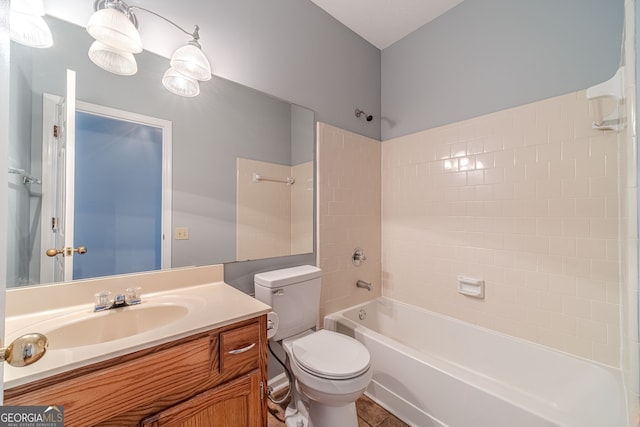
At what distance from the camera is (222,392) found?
0.90 meters

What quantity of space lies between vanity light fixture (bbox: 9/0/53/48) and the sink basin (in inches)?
41.5

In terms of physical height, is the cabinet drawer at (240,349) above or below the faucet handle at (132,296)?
below

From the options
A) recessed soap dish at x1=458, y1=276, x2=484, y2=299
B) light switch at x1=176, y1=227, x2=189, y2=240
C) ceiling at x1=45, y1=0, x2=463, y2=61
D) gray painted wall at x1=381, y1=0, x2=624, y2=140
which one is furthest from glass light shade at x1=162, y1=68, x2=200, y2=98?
recessed soap dish at x1=458, y1=276, x2=484, y2=299

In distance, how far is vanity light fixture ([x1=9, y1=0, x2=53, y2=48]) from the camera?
2.94 ft

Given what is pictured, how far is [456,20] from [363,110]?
89 cm

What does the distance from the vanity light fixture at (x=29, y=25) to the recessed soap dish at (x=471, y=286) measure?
2521 millimetres

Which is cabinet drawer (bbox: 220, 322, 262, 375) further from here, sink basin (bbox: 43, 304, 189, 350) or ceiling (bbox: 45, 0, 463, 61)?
ceiling (bbox: 45, 0, 463, 61)

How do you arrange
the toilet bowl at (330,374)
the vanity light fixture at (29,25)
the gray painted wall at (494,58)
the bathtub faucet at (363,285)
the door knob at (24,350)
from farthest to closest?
the bathtub faucet at (363,285)
the gray painted wall at (494,58)
the toilet bowl at (330,374)
the vanity light fixture at (29,25)
the door knob at (24,350)

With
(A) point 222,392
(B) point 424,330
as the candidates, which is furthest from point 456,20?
(A) point 222,392

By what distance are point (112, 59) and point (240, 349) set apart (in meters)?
1.34

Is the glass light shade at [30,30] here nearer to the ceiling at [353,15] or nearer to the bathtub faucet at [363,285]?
the ceiling at [353,15]

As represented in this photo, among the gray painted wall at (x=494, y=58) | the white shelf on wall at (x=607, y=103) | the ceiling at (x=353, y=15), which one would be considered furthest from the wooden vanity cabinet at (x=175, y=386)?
the gray painted wall at (x=494, y=58)

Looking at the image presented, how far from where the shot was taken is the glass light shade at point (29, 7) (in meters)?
0.89

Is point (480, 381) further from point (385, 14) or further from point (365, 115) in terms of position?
point (385, 14)
